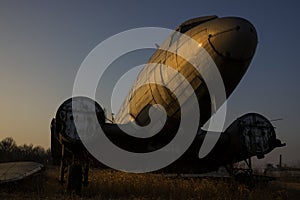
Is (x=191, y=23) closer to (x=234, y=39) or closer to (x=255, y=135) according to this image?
(x=234, y=39)

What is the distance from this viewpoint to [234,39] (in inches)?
307

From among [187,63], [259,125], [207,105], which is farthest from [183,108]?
[259,125]

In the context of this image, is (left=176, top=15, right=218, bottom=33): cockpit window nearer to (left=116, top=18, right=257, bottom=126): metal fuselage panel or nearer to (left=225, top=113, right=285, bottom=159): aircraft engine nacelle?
(left=116, top=18, right=257, bottom=126): metal fuselage panel

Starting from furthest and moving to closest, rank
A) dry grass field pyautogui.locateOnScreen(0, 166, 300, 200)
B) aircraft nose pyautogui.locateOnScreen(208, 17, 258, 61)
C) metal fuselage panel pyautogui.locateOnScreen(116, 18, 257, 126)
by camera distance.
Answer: dry grass field pyautogui.locateOnScreen(0, 166, 300, 200)
metal fuselage panel pyautogui.locateOnScreen(116, 18, 257, 126)
aircraft nose pyautogui.locateOnScreen(208, 17, 258, 61)

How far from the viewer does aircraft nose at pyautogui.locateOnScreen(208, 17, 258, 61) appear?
7789 millimetres

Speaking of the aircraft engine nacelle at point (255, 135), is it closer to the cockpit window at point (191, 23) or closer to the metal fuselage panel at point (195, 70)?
the metal fuselage panel at point (195, 70)

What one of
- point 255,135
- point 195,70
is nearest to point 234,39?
point 195,70

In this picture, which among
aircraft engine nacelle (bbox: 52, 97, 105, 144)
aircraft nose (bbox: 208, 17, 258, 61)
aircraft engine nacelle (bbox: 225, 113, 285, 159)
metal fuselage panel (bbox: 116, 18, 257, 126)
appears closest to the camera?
aircraft nose (bbox: 208, 17, 258, 61)

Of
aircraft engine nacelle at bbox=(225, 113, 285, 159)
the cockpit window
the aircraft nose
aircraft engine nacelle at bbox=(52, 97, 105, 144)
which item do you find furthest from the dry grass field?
the cockpit window

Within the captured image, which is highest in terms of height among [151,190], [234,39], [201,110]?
[234,39]

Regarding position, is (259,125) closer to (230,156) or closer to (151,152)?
(230,156)

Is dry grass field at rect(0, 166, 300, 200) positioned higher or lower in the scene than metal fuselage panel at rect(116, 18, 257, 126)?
lower

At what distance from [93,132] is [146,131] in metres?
2.00

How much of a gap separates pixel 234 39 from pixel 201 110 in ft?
7.88
